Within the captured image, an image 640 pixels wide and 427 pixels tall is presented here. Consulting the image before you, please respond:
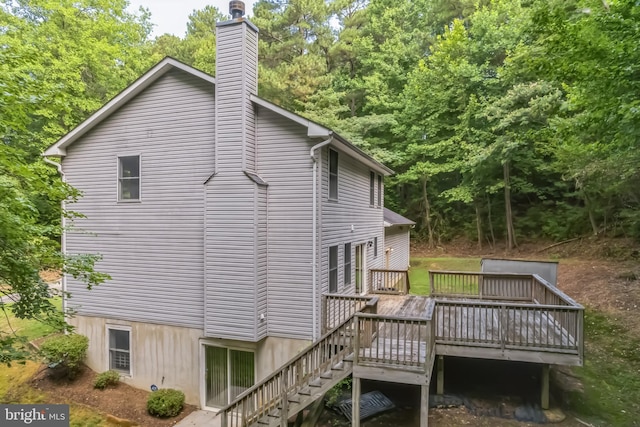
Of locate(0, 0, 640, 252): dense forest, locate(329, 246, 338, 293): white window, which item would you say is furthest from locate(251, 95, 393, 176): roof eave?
locate(0, 0, 640, 252): dense forest

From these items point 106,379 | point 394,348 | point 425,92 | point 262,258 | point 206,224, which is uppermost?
point 425,92

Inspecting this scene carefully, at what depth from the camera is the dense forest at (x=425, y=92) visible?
1684cm

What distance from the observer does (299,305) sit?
28.5ft

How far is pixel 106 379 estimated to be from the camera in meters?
9.66

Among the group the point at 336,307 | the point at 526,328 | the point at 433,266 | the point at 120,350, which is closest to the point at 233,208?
the point at 336,307

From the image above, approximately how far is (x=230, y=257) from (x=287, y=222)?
1.65 meters

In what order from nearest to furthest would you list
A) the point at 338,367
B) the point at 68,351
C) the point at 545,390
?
the point at 338,367 < the point at 545,390 < the point at 68,351

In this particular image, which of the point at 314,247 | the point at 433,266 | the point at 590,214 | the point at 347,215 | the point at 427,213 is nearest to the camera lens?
the point at 314,247

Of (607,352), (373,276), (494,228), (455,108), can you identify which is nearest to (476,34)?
(455,108)

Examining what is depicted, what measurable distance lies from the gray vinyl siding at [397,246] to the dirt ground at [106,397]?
40.3ft

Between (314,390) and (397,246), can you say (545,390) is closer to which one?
(314,390)

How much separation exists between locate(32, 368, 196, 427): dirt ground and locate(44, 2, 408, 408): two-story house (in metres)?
0.34

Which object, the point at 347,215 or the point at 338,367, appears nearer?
the point at 338,367

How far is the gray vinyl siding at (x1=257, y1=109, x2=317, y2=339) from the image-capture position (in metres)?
8.64
